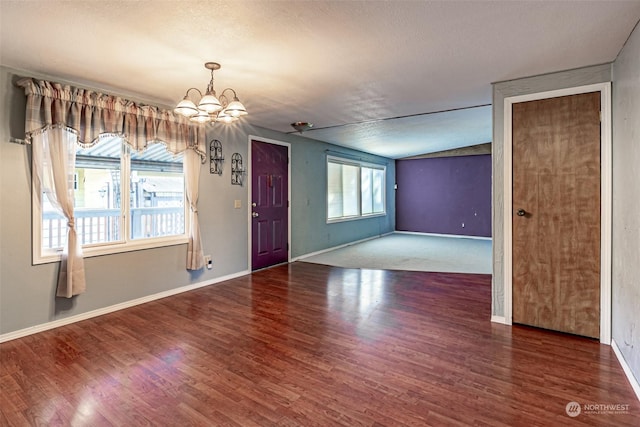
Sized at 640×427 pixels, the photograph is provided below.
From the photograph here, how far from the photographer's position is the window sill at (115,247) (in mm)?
3107

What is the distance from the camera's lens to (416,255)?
659 centimetres

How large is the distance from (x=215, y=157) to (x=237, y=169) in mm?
415

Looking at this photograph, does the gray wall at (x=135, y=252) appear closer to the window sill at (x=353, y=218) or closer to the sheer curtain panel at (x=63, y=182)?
the sheer curtain panel at (x=63, y=182)

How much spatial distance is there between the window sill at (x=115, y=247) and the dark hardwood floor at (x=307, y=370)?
64cm

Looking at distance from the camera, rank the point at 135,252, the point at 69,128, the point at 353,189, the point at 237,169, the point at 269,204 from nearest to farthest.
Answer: the point at 69,128, the point at 135,252, the point at 237,169, the point at 269,204, the point at 353,189

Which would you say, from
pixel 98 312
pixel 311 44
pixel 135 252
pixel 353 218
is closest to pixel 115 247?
pixel 135 252

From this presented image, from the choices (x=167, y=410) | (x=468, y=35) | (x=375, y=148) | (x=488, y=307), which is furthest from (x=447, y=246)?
(x=167, y=410)

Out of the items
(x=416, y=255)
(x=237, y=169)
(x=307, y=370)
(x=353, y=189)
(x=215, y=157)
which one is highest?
(x=215, y=157)

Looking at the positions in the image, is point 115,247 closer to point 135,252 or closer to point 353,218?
point 135,252

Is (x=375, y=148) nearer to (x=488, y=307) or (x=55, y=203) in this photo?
(x=488, y=307)

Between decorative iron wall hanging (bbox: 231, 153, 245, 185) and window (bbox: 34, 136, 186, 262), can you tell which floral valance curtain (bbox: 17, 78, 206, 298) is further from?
decorative iron wall hanging (bbox: 231, 153, 245, 185)

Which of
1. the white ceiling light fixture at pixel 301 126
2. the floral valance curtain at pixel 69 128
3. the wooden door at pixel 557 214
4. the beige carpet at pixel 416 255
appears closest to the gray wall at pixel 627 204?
the wooden door at pixel 557 214

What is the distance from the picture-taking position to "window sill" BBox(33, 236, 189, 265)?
10.2ft

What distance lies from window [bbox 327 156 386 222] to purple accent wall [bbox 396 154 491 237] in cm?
90
